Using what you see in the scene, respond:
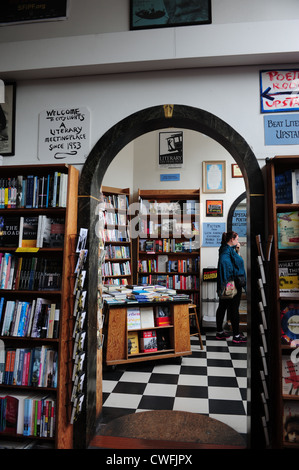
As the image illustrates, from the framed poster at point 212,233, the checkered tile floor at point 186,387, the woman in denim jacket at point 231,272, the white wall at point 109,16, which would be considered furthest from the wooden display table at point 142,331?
the white wall at point 109,16

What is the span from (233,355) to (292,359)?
2563 millimetres

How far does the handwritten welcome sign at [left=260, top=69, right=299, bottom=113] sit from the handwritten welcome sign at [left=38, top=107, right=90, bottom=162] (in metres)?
1.54

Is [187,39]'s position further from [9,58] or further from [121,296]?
[121,296]

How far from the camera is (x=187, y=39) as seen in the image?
101 inches

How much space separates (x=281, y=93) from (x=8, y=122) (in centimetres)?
242

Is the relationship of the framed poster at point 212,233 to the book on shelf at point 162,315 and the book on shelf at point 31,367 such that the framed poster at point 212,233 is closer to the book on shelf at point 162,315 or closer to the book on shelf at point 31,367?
the book on shelf at point 162,315

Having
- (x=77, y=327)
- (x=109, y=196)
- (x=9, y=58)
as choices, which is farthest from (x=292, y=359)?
(x=109, y=196)

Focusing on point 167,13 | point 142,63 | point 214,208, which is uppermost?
point 167,13

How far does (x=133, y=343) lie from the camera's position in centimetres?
420

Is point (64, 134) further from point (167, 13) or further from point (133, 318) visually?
point (133, 318)

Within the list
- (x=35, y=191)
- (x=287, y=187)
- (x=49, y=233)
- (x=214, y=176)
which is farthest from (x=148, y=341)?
(x=214, y=176)

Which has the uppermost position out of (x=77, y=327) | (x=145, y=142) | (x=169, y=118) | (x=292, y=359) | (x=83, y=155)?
(x=145, y=142)
